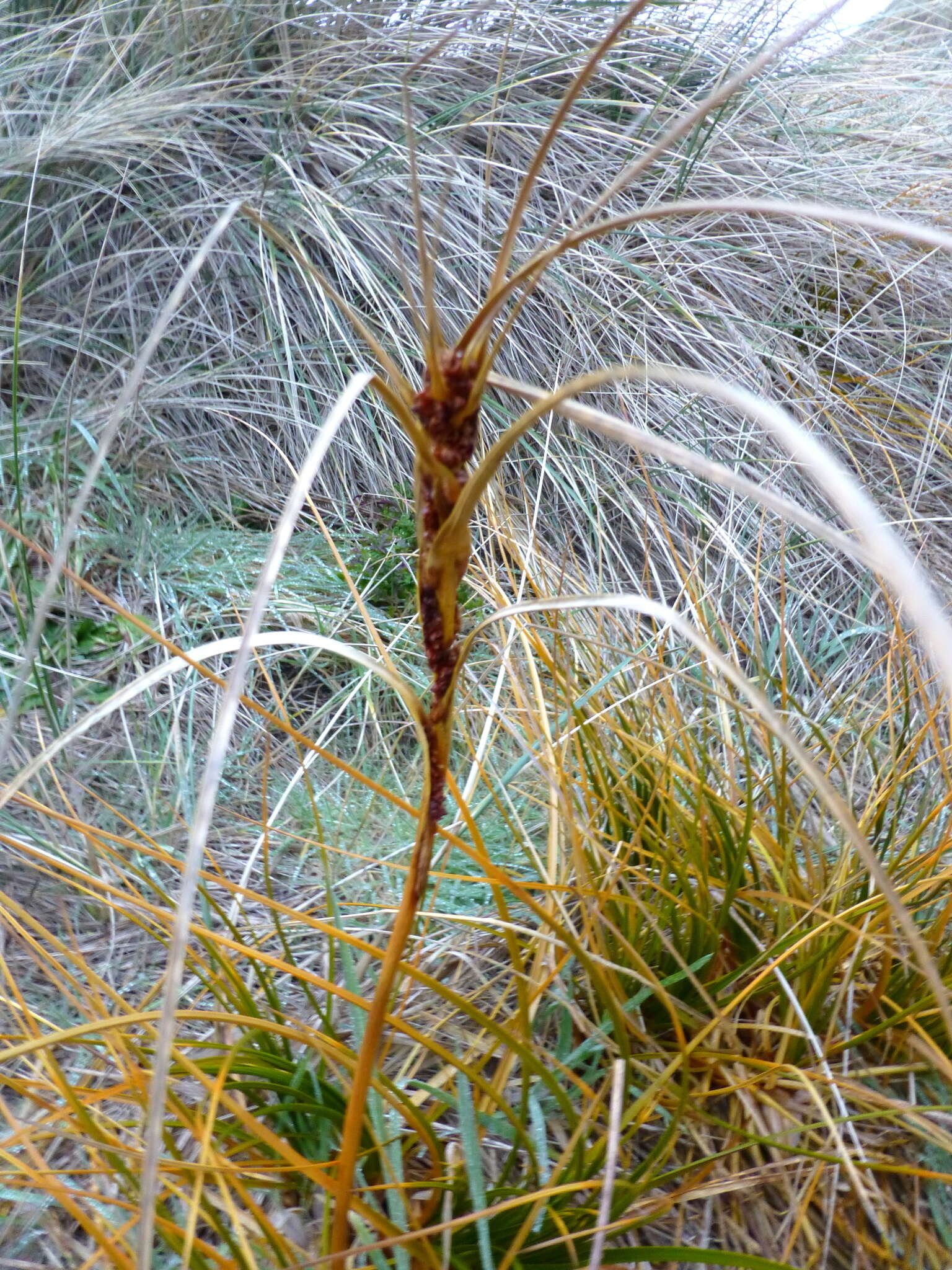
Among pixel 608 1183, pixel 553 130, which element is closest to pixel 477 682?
pixel 608 1183

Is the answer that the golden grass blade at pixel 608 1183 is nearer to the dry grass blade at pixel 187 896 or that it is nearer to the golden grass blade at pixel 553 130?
the dry grass blade at pixel 187 896

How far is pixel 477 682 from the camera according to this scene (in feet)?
3.59

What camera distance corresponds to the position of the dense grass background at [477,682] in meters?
0.63

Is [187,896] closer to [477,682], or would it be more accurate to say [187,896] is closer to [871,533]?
[871,533]

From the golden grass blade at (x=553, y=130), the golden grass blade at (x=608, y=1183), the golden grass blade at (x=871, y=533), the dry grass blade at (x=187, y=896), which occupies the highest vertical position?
the golden grass blade at (x=553, y=130)

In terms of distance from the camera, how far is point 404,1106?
61 centimetres

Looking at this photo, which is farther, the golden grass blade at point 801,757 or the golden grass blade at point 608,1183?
the golden grass blade at point 608,1183

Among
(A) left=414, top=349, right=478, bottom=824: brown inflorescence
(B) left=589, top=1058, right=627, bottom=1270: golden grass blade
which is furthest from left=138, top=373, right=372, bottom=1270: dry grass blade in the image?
(B) left=589, top=1058, right=627, bottom=1270: golden grass blade

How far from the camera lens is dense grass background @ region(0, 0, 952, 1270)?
2.07 feet

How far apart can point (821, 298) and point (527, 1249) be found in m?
1.67

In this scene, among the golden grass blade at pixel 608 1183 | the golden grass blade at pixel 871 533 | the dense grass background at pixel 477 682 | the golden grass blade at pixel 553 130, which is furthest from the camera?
the dense grass background at pixel 477 682

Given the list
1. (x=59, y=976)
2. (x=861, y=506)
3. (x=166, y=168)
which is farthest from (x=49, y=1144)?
(x=166, y=168)

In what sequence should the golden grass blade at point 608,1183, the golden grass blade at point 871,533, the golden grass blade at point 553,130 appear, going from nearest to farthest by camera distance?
the golden grass blade at point 871,533 < the golden grass blade at point 553,130 < the golden grass blade at point 608,1183

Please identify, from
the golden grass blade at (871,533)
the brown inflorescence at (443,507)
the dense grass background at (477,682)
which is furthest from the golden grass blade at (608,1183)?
the golden grass blade at (871,533)
